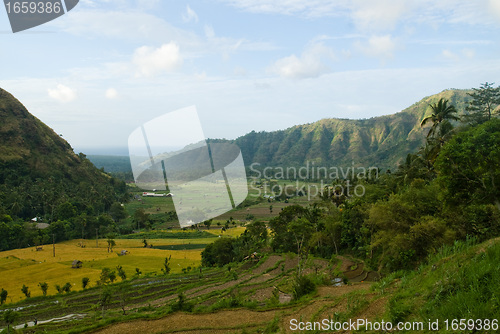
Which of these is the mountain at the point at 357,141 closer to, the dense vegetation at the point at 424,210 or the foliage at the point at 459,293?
the dense vegetation at the point at 424,210

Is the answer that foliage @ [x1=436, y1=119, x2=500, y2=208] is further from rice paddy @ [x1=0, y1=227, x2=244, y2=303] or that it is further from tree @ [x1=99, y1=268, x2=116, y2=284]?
rice paddy @ [x1=0, y1=227, x2=244, y2=303]

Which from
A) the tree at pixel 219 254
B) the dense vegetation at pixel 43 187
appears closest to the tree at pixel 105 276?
the tree at pixel 219 254

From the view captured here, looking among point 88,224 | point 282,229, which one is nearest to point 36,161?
point 88,224

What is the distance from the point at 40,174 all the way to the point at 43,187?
8.07 metres

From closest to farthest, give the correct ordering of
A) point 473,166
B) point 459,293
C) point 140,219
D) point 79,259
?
point 459,293 < point 473,166 < point 79,259 < point 140,219

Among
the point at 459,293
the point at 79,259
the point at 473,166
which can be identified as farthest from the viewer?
the point at 79,259

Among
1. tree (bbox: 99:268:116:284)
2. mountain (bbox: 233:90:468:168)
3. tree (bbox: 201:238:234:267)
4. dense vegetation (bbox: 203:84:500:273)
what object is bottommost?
tree (bbox: 201:238:234:267)

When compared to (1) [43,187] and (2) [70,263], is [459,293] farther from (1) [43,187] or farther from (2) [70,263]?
(1) [43,187]

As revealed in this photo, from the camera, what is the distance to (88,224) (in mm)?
55281

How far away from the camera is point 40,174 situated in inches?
2881

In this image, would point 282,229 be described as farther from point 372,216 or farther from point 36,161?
point 36,161

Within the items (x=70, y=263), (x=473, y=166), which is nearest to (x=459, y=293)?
(x=473, y=166)

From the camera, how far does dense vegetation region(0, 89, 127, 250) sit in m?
51.1

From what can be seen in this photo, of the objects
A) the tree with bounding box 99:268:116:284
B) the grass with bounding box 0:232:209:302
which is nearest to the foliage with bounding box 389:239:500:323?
the tree with bounding box 99:268:116:284
